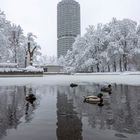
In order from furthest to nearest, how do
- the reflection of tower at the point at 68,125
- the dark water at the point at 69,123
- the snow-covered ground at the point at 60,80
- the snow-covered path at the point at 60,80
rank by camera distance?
the snow-covered ground at the point at 60,80, the snow-covered path at the point at 60,80, the dark water at the point at 69,123, the reflection of tower at the point at 68,125

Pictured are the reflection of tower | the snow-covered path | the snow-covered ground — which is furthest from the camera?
the snow-covered ground

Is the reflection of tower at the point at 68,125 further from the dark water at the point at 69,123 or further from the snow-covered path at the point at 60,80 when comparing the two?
the snow-covered path at the point at 60,80

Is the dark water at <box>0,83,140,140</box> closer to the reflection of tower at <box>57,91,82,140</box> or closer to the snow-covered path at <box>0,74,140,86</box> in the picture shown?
the reflection of tower at <box>57,91,82,140</box>

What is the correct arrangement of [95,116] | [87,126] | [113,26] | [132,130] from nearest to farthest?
[132,130]
[87,126]
[95,116]
[113,26]

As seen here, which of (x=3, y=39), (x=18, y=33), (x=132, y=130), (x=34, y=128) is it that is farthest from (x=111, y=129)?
(x=18, y=33)

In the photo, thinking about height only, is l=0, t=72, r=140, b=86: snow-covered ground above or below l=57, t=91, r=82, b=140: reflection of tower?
above

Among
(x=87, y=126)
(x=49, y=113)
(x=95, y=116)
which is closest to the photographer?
(x=87, y=126)

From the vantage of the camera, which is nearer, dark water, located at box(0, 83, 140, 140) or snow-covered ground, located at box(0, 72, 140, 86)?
dark water, located at box(0, 83, 140, 140)

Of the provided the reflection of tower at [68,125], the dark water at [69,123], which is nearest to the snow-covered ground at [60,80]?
the dark water at [69,123]

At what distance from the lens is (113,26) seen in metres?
76.4

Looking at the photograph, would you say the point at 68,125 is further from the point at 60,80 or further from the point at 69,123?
the point at 60,80

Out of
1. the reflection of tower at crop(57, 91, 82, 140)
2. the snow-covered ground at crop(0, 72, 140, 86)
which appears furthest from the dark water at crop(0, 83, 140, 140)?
the snow-covered ground at crop(0, 72, 140, 86)

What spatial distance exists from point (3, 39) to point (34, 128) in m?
49.4

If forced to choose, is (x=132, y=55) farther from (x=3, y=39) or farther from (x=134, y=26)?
(x=3, y=39)
